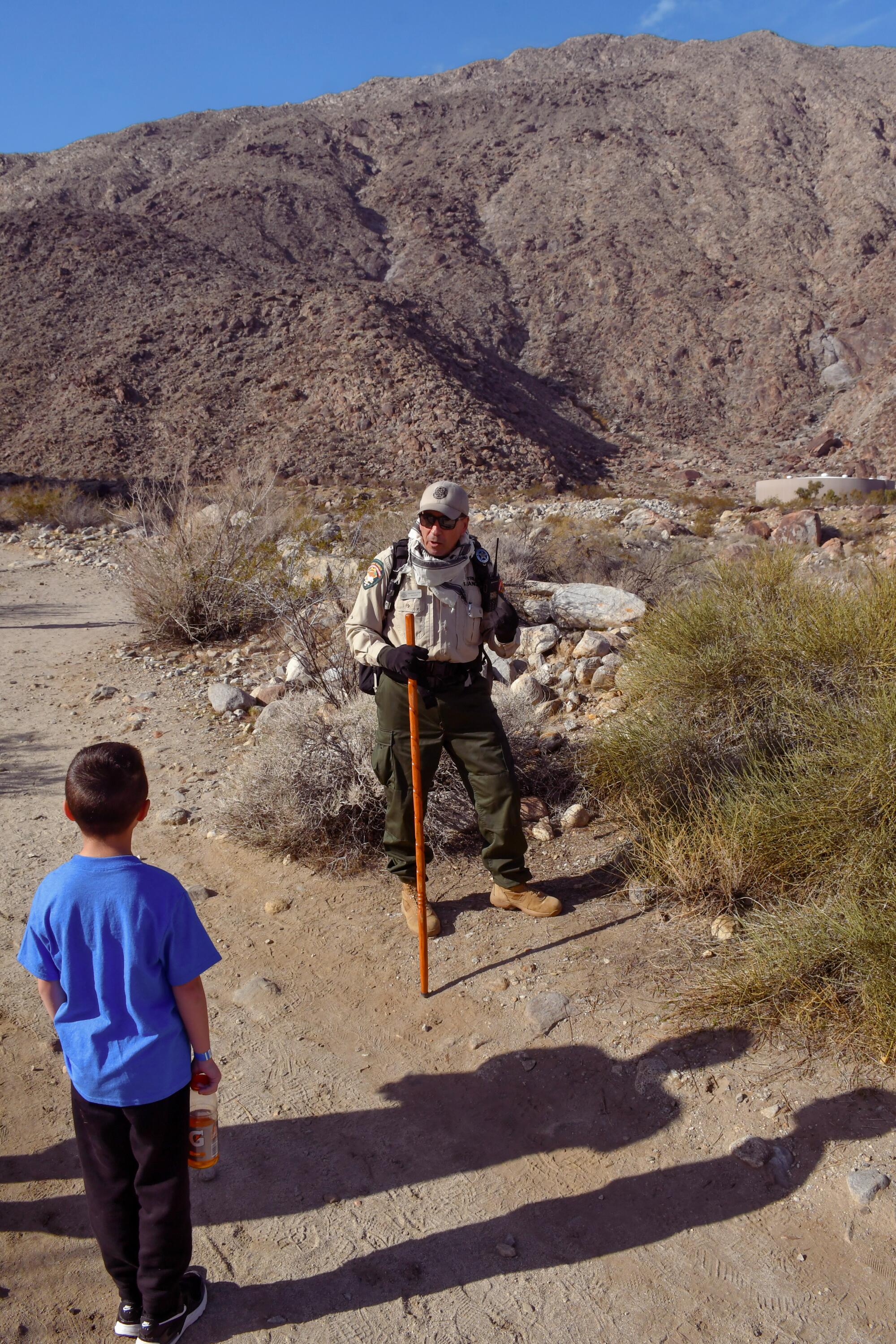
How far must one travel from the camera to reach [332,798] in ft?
13.8

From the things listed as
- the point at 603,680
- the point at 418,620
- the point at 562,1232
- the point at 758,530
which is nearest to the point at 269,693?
the point at 603,680

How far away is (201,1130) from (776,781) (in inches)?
98.0

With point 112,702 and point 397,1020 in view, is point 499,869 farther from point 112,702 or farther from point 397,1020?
point 112,702

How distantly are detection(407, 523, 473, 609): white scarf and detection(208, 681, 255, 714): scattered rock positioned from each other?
3.09 m

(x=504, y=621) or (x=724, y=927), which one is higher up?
(x=504, y=621)

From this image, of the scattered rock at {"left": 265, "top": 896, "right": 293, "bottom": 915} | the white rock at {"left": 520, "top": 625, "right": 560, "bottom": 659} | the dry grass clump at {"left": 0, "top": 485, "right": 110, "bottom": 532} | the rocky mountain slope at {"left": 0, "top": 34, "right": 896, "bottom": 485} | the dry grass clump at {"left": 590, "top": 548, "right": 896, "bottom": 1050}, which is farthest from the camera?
the rocky mountain slope at {"left": 0, "top": 34, "right": 896, "bottom": 485}

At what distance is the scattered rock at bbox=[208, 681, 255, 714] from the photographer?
612cm

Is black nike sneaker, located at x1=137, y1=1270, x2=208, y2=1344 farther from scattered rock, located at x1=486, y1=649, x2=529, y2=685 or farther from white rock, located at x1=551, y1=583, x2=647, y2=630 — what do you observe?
white rock, located at x1=551, y1=583, x2=647, y2=630

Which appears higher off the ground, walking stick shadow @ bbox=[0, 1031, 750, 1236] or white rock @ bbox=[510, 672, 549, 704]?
white rock @ bbox=[510, 672, 549, 704]

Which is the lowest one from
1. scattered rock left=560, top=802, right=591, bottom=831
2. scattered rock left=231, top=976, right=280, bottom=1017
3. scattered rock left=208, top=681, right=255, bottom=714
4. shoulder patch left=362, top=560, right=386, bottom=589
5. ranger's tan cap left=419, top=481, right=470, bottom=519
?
scattered rock left=231, top=976, right=280, bottom=1017

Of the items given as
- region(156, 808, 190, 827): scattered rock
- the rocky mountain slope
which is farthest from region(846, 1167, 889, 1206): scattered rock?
the rocky mountain slope

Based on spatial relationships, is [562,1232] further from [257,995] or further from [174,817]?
[174,817]

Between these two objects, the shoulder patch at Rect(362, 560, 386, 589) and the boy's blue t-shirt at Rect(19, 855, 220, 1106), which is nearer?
the boy's blue t-shirt at Rect(19, 855, 220, 1106)

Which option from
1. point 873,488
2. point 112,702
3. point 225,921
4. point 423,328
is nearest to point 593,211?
point 423,328
